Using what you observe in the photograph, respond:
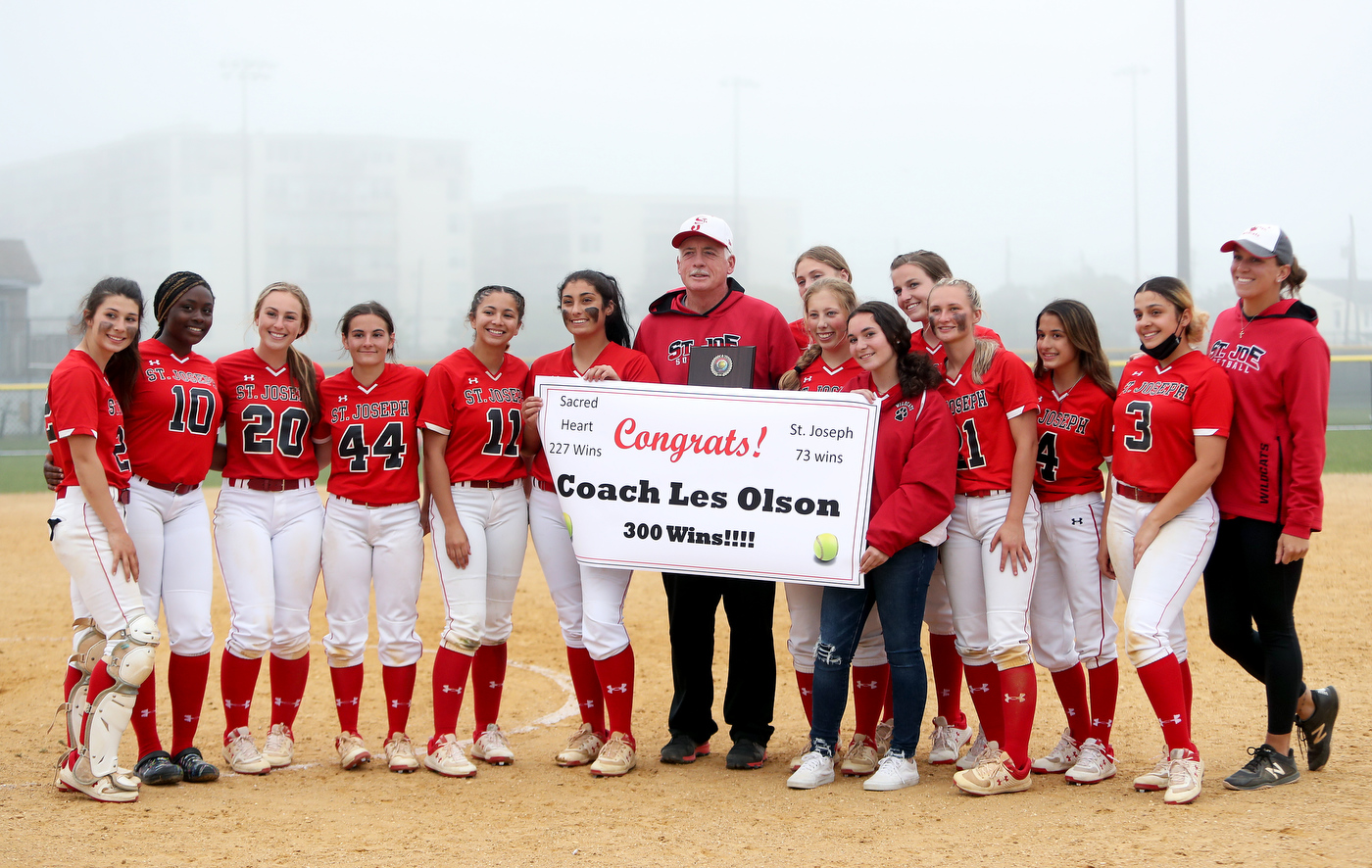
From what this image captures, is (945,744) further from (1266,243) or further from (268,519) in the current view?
(268,519)

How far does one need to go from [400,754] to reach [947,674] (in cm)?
229

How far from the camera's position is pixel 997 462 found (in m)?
4.09

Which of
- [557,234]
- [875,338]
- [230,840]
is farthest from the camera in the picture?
[557,234]

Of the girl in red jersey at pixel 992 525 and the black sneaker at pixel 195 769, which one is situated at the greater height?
the girl in red jersey at pixel 992 525

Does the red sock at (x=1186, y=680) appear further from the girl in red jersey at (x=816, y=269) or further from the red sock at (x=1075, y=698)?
the girl in red jersey at (x=816, y=269)

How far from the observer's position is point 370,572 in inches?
178

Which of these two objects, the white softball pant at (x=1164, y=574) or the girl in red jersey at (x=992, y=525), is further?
the girl in red jersey at (x=992, y=525)

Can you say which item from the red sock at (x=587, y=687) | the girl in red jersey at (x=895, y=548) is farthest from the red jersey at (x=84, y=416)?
the girl in red jersey at (x=895, y=548)

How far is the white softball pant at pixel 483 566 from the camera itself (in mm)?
4500

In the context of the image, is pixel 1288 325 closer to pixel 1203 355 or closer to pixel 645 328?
pixel 1203 355

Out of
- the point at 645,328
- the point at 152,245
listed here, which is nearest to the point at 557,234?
the point at 152,245

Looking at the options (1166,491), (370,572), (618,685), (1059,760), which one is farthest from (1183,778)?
(370,572)

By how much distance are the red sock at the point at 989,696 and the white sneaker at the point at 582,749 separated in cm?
156

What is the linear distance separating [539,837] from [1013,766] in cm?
173
